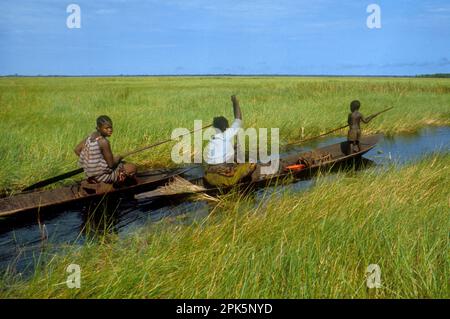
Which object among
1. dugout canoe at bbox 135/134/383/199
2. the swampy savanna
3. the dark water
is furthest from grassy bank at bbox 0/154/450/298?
dugout canoe at bbox 135/134/383/199

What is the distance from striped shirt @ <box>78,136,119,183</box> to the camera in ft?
21.5

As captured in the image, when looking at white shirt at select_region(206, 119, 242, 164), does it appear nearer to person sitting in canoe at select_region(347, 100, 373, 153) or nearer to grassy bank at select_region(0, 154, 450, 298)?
grassy bank at select_region(0, 154, 450, 298)

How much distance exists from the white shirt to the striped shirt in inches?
71.2

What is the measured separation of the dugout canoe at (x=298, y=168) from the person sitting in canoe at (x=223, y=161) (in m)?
0.15

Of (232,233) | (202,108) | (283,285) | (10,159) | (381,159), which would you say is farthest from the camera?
(202,108)

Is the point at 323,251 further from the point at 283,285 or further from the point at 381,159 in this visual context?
the point at 381,159

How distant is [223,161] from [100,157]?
2104 millimetres

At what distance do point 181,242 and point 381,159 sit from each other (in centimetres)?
776

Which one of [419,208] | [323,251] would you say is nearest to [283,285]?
[323,251]

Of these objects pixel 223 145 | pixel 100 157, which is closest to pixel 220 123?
pixel 223 145

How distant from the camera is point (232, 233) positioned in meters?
4.48

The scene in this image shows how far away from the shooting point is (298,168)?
832cm

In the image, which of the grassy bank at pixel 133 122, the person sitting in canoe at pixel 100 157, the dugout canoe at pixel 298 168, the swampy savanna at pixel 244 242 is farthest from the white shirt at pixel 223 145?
the grassy bank at pixel 133 122

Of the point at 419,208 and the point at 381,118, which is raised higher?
the point at 381,118
